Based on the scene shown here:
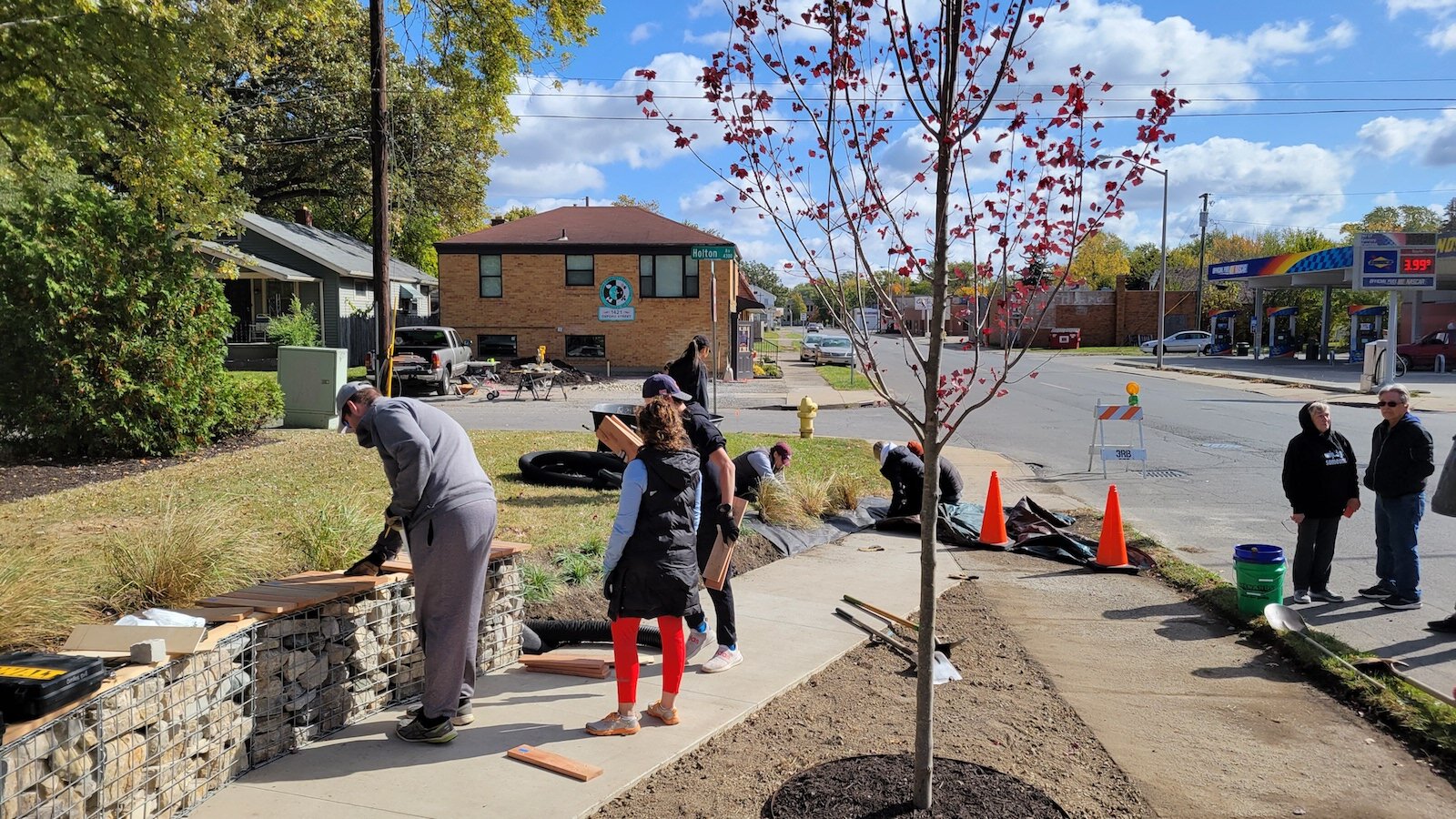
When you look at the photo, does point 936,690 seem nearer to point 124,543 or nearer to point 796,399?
point 124,543

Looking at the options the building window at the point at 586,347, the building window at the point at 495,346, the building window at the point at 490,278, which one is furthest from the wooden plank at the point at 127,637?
the building window at the point at 490,278

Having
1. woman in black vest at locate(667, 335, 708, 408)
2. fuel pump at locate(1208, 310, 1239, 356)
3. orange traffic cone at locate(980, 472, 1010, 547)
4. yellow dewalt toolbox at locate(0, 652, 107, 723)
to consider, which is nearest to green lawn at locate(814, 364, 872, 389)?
orange traffic cone at locate(980, 472, 1010, 547)

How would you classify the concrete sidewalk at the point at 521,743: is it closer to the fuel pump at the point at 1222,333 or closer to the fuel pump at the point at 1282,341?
the fuel pump at the point at 1282,341

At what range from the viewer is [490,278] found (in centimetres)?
3559

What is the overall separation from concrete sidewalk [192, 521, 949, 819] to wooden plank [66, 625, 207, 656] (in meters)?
0.68

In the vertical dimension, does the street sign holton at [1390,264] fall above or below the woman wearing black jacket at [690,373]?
above

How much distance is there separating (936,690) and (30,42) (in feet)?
29.8

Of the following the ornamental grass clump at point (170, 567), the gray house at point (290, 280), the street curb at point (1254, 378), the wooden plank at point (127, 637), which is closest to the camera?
the wooden plank at point (127, 637)

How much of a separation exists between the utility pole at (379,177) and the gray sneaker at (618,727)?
396 inches

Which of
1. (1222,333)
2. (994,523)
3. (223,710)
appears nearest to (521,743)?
(223,710)

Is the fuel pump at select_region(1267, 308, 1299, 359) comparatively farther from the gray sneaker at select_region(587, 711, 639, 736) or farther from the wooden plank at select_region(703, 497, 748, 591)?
the gray sneaker at select_region(587, 711, 639, 736)

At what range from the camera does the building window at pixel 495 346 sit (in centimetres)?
3544

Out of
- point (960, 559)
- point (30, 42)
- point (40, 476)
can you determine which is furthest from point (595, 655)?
point (40, 476)

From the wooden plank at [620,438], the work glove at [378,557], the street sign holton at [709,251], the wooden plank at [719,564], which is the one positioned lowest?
the wooden plank at [719,564]
